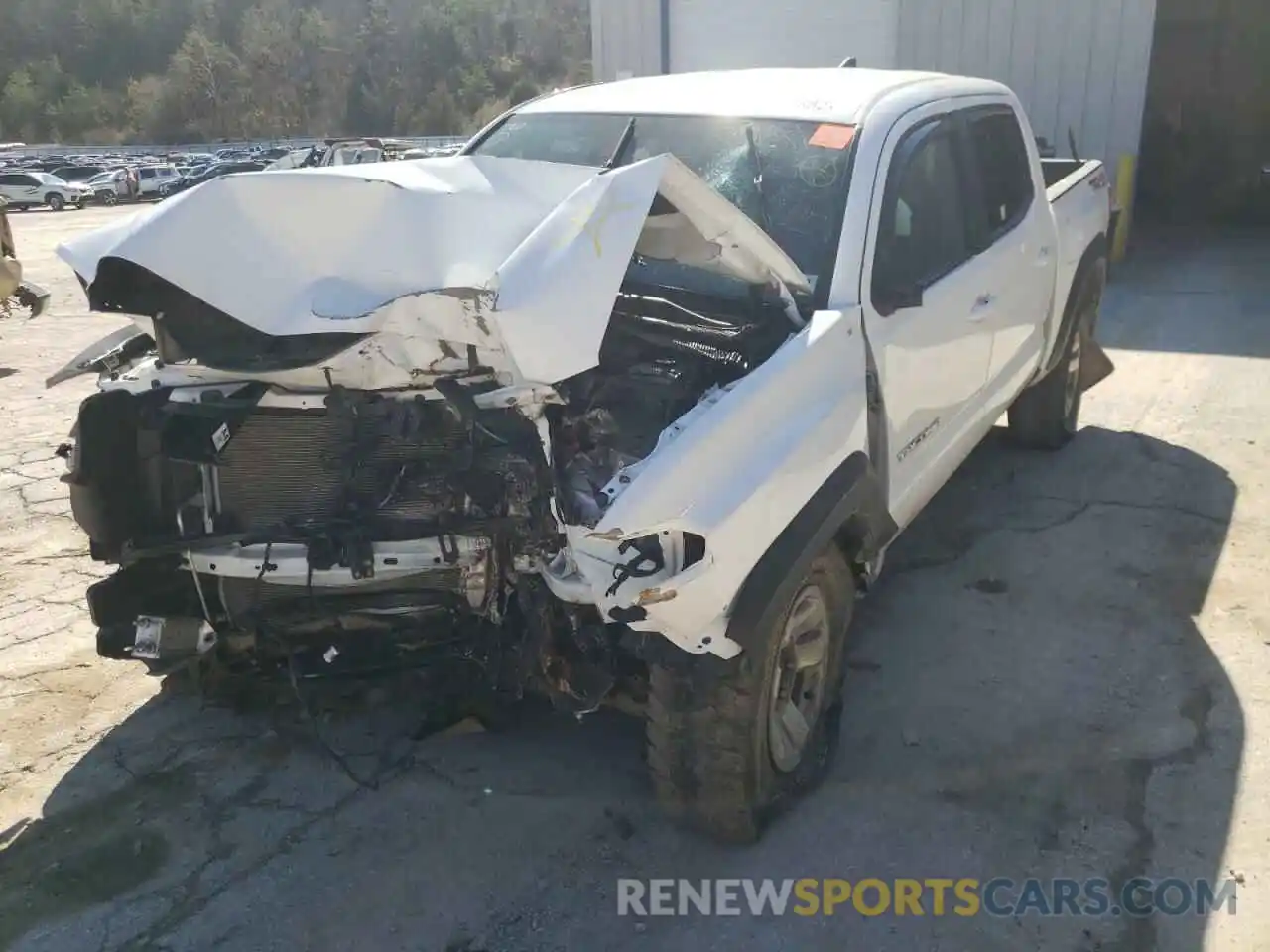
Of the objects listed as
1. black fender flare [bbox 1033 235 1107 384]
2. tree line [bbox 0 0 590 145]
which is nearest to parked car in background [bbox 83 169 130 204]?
black fender flare [bbox 1033 235 1107 384]

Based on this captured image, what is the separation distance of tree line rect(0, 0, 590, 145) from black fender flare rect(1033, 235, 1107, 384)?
66.4 meters

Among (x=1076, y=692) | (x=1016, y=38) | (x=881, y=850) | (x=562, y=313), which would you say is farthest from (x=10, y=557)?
(x=1016, y=38)

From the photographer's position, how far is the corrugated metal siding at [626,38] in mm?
15055

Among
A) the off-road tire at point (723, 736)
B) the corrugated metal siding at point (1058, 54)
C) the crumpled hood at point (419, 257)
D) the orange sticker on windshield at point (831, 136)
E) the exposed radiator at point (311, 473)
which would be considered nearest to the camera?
the crumpled hood at point (419, 257)

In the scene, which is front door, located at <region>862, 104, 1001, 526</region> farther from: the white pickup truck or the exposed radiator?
the exposed radiator

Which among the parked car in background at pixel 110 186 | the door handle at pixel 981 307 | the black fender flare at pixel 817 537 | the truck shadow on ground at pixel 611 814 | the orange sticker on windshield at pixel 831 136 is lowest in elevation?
the parked car in background at pixel 110 186

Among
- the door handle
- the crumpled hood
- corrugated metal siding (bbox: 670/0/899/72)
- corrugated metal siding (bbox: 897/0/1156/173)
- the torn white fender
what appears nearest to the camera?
the torn white fender

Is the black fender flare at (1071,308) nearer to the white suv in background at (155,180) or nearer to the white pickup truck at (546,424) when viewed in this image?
the white pickup truck at (546,424)

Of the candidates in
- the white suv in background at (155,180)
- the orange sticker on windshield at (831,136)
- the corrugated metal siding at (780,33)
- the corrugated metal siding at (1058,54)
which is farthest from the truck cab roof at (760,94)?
the white suv in background at (155,180)

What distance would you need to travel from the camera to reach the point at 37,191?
99.8ft

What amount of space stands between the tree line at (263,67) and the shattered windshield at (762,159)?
67.7 meters

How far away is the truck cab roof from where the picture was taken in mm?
3816

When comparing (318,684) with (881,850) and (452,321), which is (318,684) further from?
(881,850)

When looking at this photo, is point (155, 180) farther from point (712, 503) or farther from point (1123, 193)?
point (712, 503)
